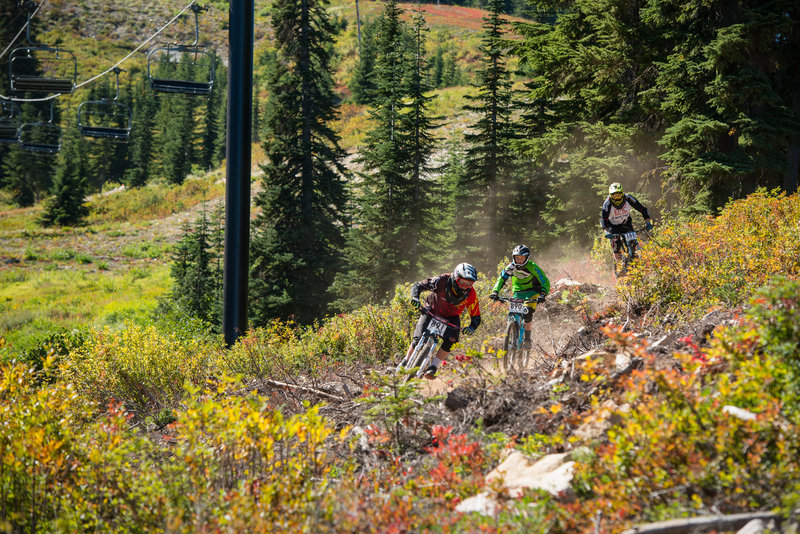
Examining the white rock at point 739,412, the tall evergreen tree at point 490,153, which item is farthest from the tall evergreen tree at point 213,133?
the white rock at point 739,412

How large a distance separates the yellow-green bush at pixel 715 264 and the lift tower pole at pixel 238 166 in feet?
27.0

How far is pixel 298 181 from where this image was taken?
29.3 metres

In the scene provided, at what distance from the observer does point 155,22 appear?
119188mm

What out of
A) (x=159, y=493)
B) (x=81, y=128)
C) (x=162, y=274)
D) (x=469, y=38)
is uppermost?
(x=469, y=38)

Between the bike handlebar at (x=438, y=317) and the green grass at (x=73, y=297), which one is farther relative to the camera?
the green grass at (x=73, y=297)

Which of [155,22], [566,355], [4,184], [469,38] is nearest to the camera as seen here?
[566,355]

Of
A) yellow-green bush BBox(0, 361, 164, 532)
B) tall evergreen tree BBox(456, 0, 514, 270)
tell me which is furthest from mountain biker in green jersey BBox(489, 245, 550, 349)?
tall evergreen tree BBox(456, 0, 514, 270)

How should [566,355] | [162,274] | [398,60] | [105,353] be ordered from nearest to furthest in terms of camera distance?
1. [566,355]
2. [105,353]
3. [398,60]
4. [162,274]

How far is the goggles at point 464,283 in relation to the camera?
8.73m

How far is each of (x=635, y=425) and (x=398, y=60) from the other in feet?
89.6

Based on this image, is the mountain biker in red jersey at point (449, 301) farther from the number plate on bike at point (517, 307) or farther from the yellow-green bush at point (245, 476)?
the yellow-green bush at point (245, 476)

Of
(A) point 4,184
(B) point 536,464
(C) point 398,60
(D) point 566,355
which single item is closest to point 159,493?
(B) point 536,464

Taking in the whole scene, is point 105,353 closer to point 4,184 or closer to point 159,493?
point 159,493

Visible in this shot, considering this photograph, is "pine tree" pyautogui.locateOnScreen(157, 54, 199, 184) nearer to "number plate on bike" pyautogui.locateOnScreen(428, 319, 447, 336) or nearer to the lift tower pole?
the lift tower pole
